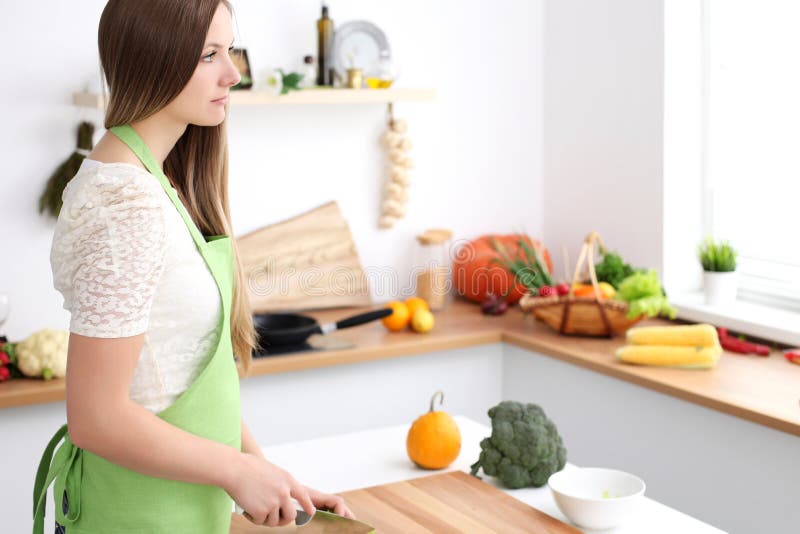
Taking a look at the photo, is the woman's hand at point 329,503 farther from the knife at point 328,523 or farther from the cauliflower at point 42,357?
the cauliflower at point 42,357

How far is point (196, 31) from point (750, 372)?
6.14ft

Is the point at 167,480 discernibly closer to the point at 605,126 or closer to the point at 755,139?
the point at 755,139

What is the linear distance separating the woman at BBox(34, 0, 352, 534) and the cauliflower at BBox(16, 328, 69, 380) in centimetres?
125

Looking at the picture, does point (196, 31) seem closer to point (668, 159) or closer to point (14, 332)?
point (14, 332)

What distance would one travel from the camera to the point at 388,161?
11.0 feet

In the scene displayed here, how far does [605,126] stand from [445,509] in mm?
2016

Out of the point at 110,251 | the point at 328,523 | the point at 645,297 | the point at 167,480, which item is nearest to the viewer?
the point at 110,251

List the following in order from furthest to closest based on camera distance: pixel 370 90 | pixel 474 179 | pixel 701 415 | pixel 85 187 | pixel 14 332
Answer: pixel 474 179, pixel 370 90, pixel 14 332, pixel 701 415, pixel 85 187

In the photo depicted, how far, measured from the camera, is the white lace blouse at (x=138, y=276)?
1081 mm

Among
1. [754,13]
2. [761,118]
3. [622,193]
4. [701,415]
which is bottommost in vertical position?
[701,415]

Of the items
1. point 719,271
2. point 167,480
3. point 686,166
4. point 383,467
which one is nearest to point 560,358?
point 719,271

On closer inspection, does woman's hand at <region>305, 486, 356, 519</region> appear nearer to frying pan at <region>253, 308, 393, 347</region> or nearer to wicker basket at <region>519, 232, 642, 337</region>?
frying pan at <region>253, 308, 393, 347</region>

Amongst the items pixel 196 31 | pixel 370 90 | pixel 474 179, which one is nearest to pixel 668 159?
pixel 474 179

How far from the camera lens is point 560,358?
9.43ft
